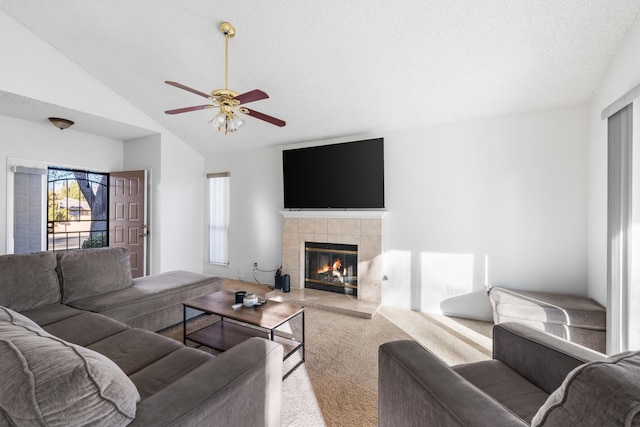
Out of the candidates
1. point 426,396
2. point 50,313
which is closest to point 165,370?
point 426,396

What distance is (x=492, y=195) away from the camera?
320cm

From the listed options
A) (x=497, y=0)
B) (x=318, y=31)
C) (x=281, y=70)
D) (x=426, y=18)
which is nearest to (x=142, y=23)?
(x=281, y=70)

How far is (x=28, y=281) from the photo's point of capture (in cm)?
222

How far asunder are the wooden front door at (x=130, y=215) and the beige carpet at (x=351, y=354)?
2.45 m

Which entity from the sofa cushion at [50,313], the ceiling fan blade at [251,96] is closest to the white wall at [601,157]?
the ceiling fan blade at [251,96]

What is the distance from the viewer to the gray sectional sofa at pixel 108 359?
0.71 metres

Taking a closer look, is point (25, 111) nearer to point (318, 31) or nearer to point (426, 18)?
point (318, 31)

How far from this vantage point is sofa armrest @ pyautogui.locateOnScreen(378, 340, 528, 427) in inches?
33.8

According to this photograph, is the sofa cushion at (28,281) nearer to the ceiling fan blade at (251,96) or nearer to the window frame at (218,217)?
the ceiling fan blade at (251,96)

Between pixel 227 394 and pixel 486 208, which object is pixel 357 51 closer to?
pixel 486 208

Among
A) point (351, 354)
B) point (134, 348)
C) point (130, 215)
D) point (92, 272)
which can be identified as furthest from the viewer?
point (130, 215)

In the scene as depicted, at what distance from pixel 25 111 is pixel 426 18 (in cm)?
491

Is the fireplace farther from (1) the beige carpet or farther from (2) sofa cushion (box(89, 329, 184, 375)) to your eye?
(2) sofa cushion (box(89, 329, 184, 375))

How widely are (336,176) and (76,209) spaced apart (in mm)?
4500
